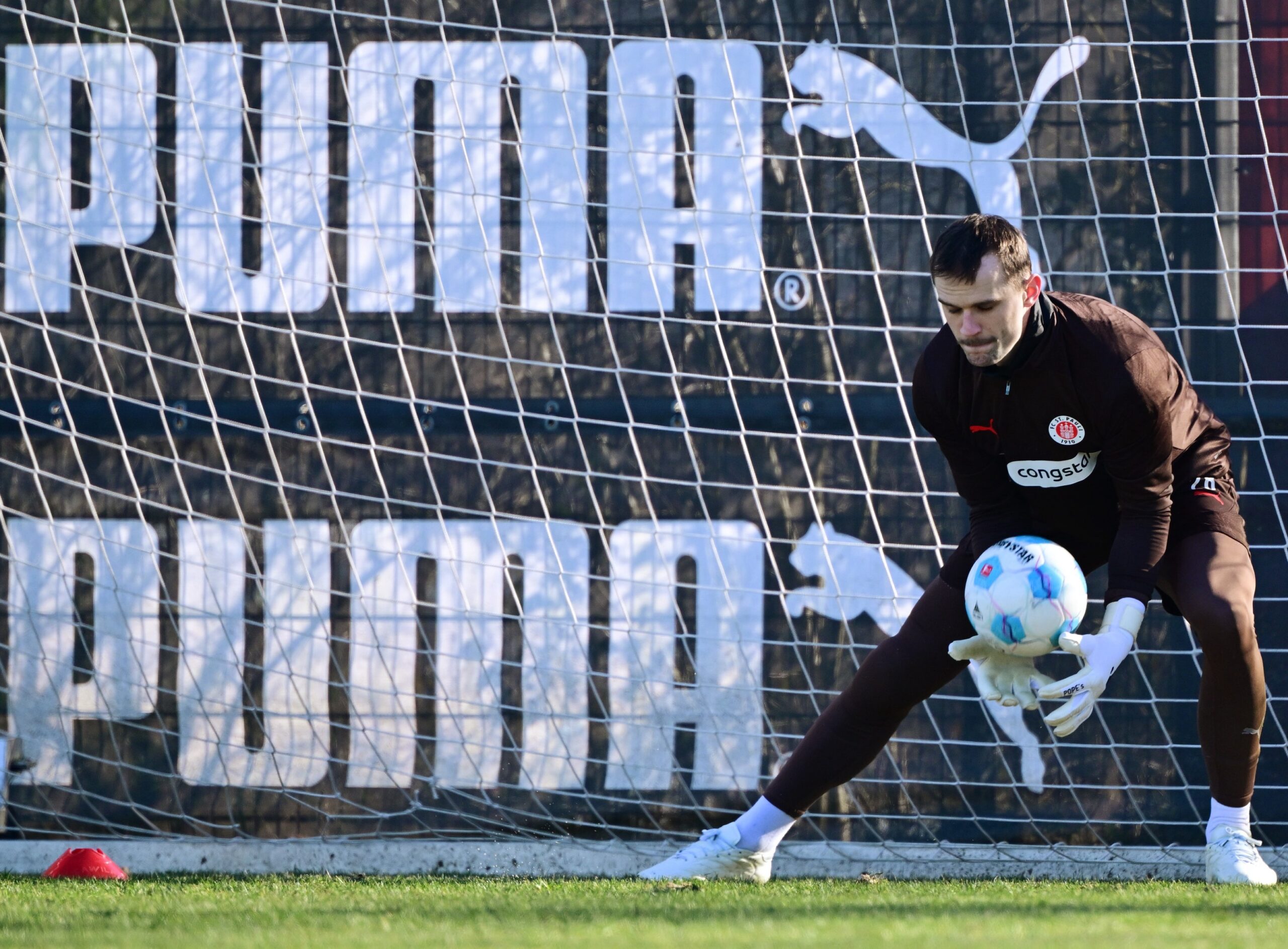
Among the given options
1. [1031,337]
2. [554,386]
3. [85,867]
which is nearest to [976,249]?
[1031,337]

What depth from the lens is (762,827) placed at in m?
3.03

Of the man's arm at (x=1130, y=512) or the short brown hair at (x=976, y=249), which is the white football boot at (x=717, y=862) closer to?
the man's arm at (x=1130, y=512)

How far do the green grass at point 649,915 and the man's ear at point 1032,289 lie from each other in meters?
1.13

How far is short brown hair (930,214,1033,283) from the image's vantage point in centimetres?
249

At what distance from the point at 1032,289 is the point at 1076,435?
1.06 ft

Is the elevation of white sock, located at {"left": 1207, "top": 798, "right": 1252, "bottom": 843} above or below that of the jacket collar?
below

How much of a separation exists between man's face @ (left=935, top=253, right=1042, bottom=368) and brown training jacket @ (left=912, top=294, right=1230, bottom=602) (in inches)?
3.3

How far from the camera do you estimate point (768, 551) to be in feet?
13.2

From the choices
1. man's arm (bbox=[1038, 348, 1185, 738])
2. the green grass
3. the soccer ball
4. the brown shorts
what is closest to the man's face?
man's arm (bbox=[1038, 348, 1185, 738])

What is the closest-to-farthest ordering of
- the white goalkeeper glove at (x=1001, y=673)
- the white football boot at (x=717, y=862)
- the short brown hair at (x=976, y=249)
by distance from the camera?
the short brown hair at (x=976, y=249) < the white goalkeeper glove at (x=1001, y=673) < the white football boot at (x=717, y=862)

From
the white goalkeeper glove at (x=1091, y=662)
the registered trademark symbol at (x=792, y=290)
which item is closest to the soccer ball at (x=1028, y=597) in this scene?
the white goalkeeper glove at (x=1091, y=662)

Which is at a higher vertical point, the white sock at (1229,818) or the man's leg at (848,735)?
the man's leg at (848,735)

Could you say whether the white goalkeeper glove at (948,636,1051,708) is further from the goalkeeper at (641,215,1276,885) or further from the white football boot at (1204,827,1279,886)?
the white football boot at (1204,827,1279,886)

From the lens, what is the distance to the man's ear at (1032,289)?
257 centimetres
